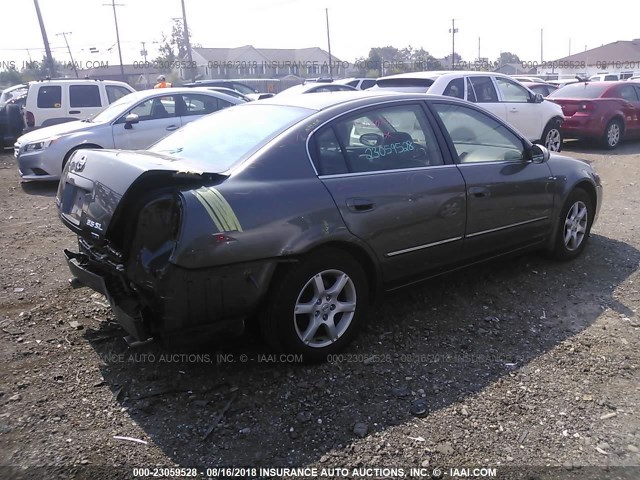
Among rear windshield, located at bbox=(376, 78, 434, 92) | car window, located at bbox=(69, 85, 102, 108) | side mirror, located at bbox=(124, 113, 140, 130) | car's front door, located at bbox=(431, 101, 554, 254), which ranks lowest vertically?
car's front door, located at bbox=(431, 101, 554, 254)

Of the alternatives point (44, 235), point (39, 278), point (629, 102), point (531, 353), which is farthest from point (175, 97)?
point (629, 102)

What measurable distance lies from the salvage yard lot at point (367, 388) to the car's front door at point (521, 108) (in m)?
6.53

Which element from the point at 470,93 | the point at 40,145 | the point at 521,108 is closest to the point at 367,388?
the point at 470,93

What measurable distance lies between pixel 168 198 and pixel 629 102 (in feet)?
41.9

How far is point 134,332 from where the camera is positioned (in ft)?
9.95

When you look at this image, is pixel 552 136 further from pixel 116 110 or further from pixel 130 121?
pixel 116 110

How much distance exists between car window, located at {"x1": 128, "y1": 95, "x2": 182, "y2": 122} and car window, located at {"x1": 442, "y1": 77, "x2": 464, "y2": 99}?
4700 mm

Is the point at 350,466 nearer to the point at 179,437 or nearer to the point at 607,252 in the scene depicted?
the point at 179,437

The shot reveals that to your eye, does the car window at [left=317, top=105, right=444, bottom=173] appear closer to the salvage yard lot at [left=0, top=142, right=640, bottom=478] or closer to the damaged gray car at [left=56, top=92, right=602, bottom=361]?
the damaged gray car at [left=56, top=92, right=602, bottom=361]

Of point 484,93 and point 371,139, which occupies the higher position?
point 484,93

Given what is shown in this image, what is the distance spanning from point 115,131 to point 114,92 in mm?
4130

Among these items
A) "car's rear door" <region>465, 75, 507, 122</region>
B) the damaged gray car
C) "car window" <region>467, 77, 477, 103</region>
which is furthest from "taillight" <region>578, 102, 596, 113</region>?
the damaged gray car

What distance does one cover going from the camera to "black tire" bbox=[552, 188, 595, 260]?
16.4 feet

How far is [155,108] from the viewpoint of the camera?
31.7ft
